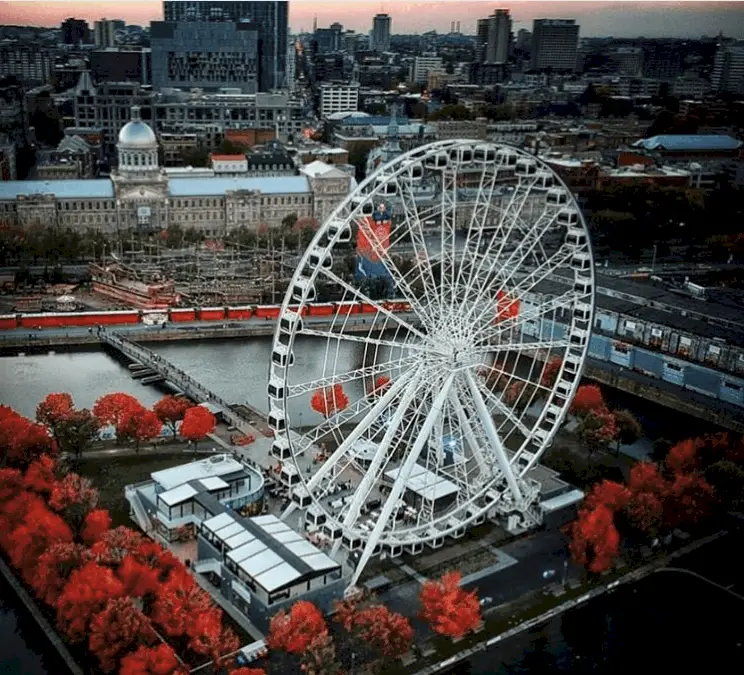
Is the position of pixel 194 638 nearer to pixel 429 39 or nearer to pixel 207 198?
pixel 207 198

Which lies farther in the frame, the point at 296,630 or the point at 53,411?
the point at 53,411

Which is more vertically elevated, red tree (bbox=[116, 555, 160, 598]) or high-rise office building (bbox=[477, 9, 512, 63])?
high-rise office building (bbox=[477, 9, 512, 63])

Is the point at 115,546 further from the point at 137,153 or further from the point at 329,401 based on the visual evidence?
the point at 137,153

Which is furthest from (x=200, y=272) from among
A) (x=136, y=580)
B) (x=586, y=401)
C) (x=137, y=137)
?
(x=136, y=580)

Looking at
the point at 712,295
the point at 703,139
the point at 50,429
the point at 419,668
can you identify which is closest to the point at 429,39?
the point at 703,139

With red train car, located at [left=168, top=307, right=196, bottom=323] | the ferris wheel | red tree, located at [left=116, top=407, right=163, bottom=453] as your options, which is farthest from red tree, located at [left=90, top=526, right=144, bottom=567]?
red train car, located at [left=168, top=307, right=196, bottom=323]

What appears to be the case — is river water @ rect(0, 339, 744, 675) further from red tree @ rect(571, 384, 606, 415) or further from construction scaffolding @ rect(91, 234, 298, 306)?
construction scaffolding @ rect(91, 234, 298, 306)
